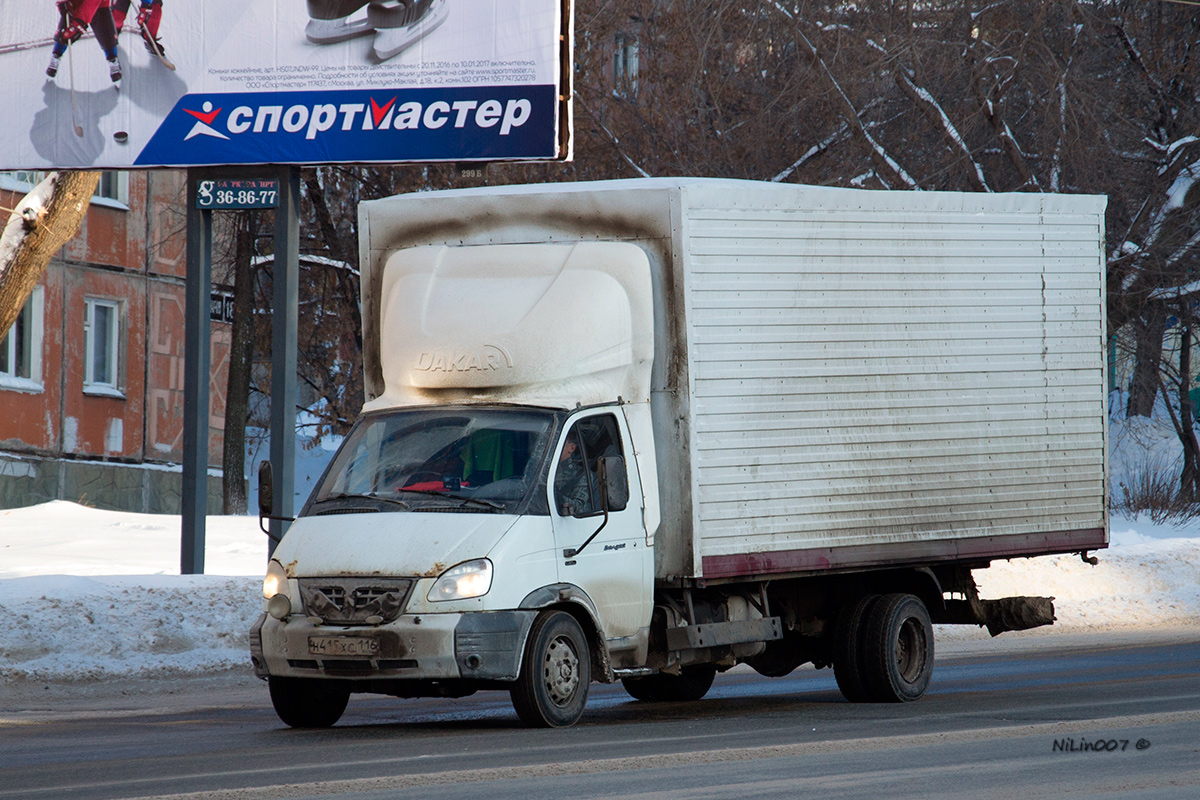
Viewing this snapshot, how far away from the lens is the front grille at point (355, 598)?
948cm

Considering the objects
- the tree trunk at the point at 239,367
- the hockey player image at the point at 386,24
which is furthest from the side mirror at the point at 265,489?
the tree trunk at the point at 239,367

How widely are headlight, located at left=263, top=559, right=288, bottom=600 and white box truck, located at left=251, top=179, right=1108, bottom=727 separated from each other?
3 cm

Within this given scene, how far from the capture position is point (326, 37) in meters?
17.5

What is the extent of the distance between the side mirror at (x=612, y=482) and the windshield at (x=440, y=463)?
374 mm

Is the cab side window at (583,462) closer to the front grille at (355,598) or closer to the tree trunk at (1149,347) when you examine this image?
the front grille at (355,598)

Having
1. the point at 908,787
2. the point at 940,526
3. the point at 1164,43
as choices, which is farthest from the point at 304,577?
the point at 1164,43

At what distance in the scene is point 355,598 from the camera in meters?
9.56

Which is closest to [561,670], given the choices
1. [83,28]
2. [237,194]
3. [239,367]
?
[237,194]

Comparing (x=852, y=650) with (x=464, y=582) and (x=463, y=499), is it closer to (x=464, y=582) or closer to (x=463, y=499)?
(x=463, y=499)

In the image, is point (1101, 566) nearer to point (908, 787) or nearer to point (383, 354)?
point (383, 354)

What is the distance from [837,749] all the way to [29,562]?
11.7 metres

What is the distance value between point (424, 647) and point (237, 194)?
9138 mm

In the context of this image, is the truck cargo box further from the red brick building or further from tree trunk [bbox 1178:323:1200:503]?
the red brick building

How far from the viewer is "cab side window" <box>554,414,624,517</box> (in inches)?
398
